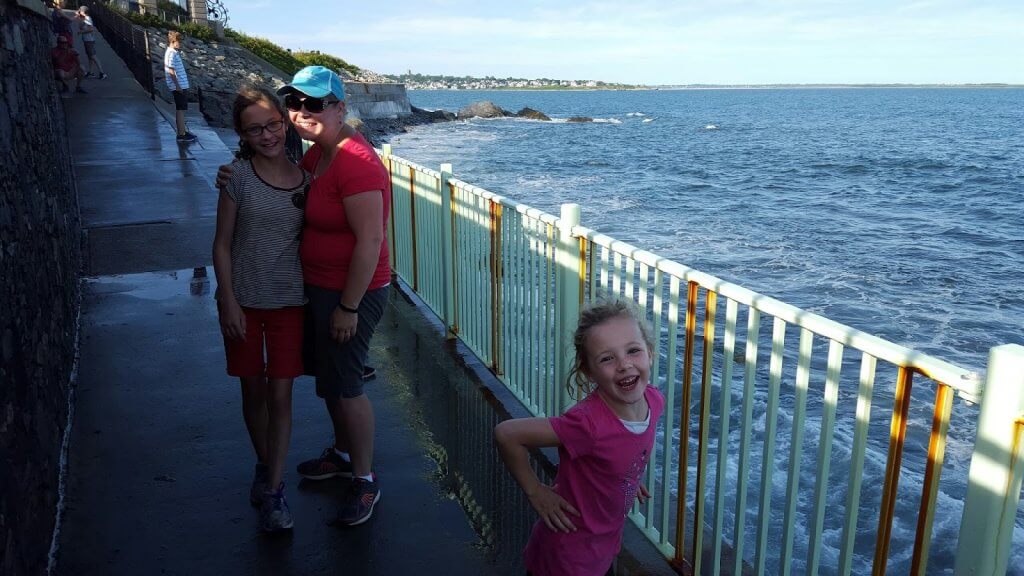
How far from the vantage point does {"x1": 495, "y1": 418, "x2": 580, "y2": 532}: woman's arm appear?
2.24 m

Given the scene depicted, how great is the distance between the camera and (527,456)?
87.4 inches

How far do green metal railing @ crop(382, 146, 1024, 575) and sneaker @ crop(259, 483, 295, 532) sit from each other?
1381 millimetres

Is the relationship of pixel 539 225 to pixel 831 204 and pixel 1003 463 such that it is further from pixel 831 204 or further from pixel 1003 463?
pixel 831 204

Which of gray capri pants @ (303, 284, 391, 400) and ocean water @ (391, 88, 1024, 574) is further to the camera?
ocean water @ (391, 88, 1024, 574)

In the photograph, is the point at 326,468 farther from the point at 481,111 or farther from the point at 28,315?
the point at 481,111

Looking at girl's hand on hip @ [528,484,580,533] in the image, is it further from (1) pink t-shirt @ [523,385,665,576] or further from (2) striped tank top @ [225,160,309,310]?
(2) striped tank top @ [225,160,309,310]

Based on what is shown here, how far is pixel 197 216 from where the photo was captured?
8.73 m

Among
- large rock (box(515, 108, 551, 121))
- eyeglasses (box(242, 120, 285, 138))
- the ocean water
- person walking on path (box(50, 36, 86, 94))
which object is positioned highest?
person walking on path (box(50, 36, 86, 94))

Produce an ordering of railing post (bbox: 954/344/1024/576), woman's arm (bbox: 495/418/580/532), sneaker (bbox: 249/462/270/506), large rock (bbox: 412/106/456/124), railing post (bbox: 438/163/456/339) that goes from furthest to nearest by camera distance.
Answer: large rock (bbox: 412/106/456/124)
railing post (bbox: 438/163/456/339)
sneaker (bbox: 249/462/270/506)
woman's arm (bbox: 495/418/580/532)
railing post (bbox: 954/344/1024/576)

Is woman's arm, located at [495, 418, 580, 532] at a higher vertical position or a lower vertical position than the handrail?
lower

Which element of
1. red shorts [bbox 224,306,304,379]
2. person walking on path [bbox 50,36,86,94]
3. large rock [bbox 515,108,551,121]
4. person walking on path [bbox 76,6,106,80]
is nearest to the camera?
red shorts [bbox 224,306,304,379]

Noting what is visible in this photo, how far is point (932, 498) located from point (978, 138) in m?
70.8

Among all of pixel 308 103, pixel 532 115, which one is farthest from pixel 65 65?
pixel 532 115

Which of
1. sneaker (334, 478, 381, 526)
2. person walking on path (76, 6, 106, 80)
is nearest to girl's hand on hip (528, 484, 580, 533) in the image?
sneaker (334, 478, 381, 526)
